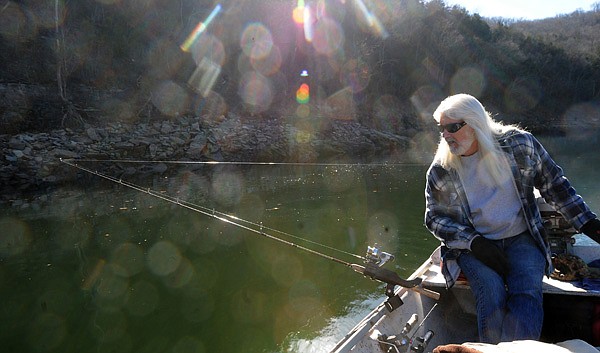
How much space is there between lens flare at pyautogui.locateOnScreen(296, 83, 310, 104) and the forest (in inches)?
7.4

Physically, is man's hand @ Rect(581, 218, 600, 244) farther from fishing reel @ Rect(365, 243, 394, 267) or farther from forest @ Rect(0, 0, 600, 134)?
forest @ Rect(0, 0, 600, 134)

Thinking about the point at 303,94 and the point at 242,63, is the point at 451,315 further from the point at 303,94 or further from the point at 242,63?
the point at 303,94

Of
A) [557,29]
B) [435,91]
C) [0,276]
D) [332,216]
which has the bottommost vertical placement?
[0,276]

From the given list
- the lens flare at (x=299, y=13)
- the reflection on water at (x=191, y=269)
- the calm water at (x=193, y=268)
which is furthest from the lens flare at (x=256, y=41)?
the reflection on water at (x=191, y=269)

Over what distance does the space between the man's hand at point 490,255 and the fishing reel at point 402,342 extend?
56 centimetres

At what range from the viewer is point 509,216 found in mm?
2629

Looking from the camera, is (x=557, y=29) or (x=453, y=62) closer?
(x=453, y=62)

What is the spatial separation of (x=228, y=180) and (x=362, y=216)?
6.24 metres

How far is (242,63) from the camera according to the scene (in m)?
27.1

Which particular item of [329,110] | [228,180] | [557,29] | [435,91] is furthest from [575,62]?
[228,180]

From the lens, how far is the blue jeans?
7.75ft

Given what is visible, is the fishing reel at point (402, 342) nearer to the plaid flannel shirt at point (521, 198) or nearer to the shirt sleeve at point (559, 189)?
the plaid flannel shirt at point (521, 198)

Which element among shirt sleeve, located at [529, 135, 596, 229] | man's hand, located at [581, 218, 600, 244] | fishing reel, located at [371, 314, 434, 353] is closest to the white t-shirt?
shirt sleeve, located at [529, 135, 596, 229]

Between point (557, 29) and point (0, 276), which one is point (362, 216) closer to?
point (0, 276)
